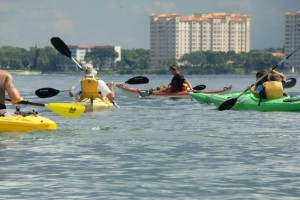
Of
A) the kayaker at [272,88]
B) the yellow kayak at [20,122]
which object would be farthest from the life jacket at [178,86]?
the yellow kayak at [20,122]

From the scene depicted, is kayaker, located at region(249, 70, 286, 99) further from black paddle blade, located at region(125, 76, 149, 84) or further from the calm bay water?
black paddle blade, located at region(125, 76, 149, 84)

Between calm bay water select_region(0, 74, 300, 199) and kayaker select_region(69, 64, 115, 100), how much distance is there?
1750mm

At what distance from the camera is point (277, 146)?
50.6 ft

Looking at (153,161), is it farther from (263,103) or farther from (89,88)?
(263,103)

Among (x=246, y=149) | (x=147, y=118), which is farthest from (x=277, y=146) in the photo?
(x=147, y=118)

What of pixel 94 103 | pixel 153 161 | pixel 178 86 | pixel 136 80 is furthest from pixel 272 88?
pixel 153 161

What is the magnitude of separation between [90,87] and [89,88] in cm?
5

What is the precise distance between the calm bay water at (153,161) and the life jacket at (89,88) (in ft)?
6.19

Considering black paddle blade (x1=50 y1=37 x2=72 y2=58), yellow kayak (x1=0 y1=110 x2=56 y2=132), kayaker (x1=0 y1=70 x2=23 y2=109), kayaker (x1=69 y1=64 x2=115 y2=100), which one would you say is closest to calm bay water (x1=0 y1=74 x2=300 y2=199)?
yellow kayak (x1=0 y1=110 x2=56 y2=132)

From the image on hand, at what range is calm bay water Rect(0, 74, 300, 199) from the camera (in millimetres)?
10625

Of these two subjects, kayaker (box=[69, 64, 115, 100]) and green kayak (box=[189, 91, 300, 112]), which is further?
green kayak (box=[189, 91, 300, 112])

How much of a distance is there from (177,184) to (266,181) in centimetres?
125

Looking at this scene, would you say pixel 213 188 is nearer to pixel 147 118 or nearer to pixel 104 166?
pixel 104 166

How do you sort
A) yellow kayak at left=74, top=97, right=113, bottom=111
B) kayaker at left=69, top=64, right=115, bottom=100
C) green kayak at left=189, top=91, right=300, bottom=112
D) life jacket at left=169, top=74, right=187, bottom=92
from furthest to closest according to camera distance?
life jacket at left=169, top=74, right=187, bottom=92
green kayak at left=189, top=91, right=300, bottom=112
yellow kayak at left=74, top=97, right=113, bottom=111
kayaker at left=69, top=64, right=115, bottom=100
